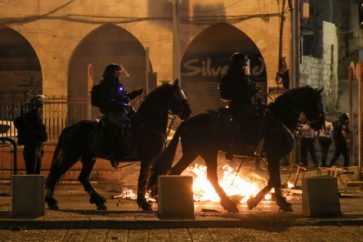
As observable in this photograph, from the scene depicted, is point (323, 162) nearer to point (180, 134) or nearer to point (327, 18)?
point (180, 134)

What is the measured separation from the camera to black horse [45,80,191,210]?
1102cm

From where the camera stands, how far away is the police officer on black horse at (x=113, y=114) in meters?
11.0

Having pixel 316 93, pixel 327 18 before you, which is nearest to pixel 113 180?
pixel 316 93

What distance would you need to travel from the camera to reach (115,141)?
11.1 m

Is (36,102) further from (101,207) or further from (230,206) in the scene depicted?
(230,206)

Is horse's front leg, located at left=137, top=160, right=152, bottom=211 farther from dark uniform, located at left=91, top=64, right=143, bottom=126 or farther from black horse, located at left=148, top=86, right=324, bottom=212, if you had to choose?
dark uniform, located at left=91, top=64, right=143, bottom=126

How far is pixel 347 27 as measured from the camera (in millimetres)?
32531

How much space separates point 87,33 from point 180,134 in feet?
43.1

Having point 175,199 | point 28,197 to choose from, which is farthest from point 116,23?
point 175,199

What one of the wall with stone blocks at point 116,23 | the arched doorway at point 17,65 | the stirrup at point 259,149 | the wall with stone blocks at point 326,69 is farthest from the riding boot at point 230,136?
the arched doorway at point 17,65

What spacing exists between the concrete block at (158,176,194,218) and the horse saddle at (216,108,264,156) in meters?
1.30

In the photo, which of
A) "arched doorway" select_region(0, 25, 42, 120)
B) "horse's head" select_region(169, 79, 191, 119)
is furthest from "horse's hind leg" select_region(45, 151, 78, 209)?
"arched doorway" select_region(0, 25, 42, 120)

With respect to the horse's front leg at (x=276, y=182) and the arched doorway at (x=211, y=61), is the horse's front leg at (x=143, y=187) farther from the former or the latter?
the arched doorway at (x=211, y=61)

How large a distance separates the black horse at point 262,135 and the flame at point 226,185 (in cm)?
176
